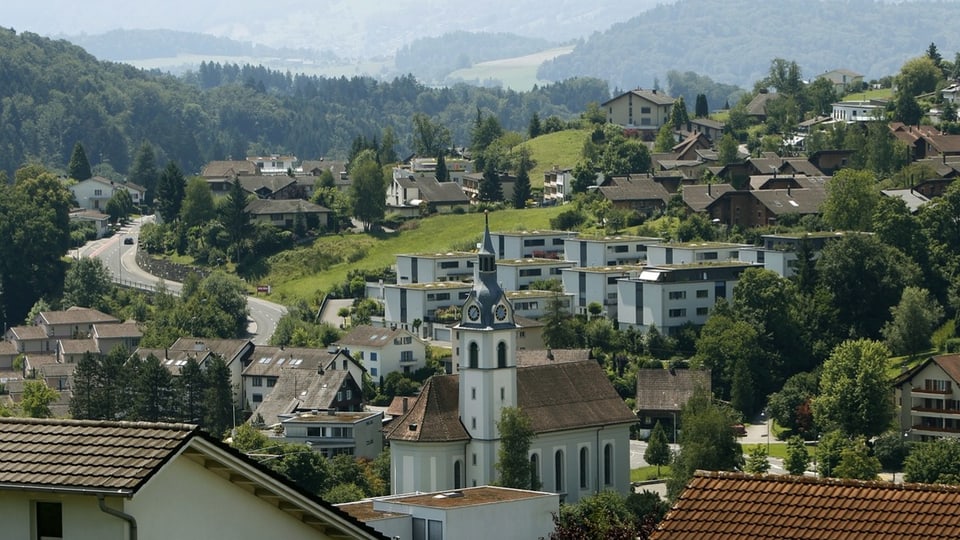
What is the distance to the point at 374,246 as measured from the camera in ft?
330

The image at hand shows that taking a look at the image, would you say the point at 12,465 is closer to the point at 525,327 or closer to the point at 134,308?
the point at 525,327

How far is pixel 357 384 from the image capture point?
2977 inches

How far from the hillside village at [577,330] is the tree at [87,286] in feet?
4.16

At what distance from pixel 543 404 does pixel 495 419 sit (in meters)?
2.38

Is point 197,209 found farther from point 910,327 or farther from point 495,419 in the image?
point 495,419

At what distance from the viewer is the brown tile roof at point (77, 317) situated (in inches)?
3701

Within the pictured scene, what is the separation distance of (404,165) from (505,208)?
1866 centimetres

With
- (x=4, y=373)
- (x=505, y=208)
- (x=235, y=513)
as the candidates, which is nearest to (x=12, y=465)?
(x=235, y=513)

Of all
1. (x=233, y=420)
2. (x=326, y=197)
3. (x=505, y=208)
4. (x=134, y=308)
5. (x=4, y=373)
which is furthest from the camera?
(x=326, y=197)

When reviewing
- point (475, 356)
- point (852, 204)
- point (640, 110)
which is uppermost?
point (640, 110)

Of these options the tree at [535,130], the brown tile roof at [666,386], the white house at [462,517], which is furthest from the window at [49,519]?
the tree at [535,130]

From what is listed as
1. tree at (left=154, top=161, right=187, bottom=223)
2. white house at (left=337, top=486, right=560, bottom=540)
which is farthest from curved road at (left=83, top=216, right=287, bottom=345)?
white house at (left=337, top=486, right=560, bottom=540)

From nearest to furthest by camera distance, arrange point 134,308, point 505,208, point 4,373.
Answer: point 4,373, point 134,308, point 505,208

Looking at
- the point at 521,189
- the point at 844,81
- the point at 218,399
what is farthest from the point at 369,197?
the point at 844,81
